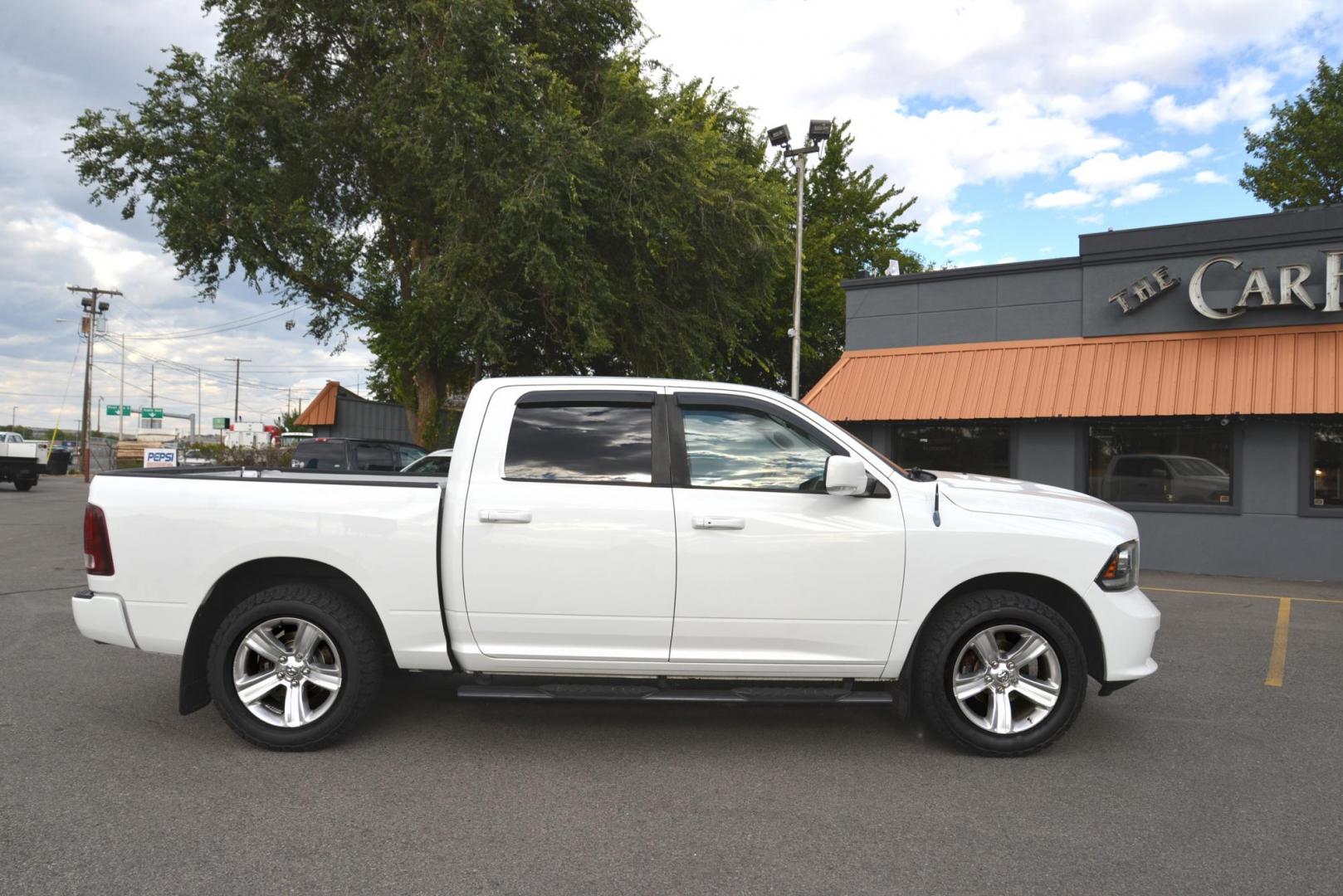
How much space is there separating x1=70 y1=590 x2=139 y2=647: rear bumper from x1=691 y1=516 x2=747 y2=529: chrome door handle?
9.60 feet

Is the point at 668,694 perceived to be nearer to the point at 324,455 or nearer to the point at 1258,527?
the point at 1258,527

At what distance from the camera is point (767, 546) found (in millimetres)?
4469

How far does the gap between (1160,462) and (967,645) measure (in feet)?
33.2

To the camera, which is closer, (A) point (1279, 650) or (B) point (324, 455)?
(A) point (1279, 650)

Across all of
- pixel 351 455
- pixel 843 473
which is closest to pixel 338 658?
pixel 843 473

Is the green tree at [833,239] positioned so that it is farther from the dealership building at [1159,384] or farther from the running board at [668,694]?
the running board at [668,694]

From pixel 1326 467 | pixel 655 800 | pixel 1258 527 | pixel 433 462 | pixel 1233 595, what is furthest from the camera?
pixel 1258 527

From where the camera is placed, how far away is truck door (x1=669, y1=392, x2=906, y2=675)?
4.46m

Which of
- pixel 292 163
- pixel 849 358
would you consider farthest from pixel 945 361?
pixel 292 163

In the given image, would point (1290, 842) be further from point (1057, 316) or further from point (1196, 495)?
point (1057, 316)

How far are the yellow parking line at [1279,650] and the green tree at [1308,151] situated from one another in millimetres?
30921

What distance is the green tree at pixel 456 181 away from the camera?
1633cm

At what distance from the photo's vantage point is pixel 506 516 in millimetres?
4449

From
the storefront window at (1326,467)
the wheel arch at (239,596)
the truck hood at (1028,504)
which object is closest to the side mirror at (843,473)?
the truck hood at (1028,504)
